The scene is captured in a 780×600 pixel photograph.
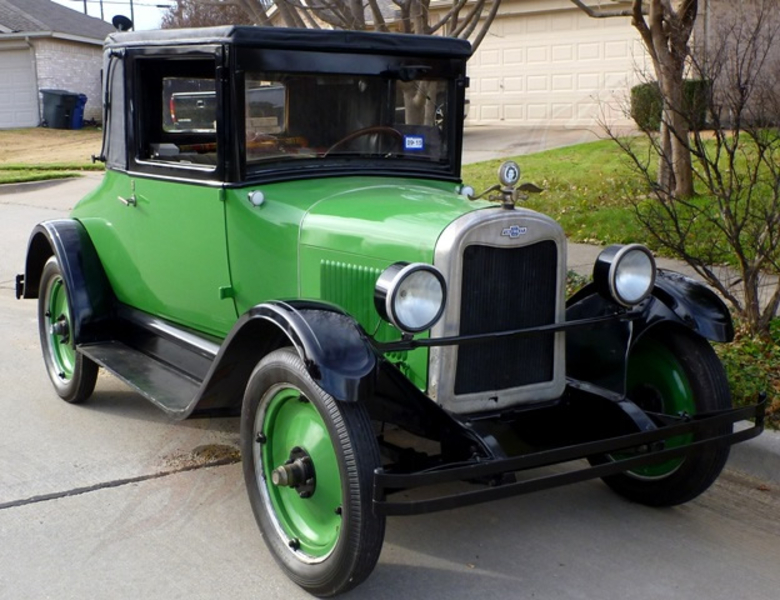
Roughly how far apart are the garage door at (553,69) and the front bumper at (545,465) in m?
14.2

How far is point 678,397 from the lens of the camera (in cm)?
420

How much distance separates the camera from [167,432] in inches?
204

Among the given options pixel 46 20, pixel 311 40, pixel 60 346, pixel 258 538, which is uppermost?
pixel 46 20

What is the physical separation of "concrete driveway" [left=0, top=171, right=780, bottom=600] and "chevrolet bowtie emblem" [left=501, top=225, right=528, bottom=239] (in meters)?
1.21

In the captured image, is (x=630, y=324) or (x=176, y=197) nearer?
(x=630, y=324)

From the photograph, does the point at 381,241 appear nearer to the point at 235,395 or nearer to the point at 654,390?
the point at 235,395

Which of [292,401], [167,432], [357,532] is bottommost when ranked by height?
[167,432]

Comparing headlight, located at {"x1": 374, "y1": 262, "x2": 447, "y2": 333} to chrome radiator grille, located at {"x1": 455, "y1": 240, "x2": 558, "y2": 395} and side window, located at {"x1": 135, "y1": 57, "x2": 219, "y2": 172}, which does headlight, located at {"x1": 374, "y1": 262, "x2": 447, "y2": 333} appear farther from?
side window, located at {"x1": 135, "y1": 57, "x2": 219, "y2": 172}

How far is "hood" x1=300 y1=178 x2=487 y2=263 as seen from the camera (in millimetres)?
3821

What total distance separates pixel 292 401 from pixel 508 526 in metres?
1.09

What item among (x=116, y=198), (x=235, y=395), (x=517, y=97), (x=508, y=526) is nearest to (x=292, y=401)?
(x=235, y=395)

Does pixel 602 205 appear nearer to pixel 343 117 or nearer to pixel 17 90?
pixel 343 117

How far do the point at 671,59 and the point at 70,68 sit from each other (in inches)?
1042

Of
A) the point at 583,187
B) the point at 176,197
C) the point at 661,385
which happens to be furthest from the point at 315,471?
the point at 583,187
